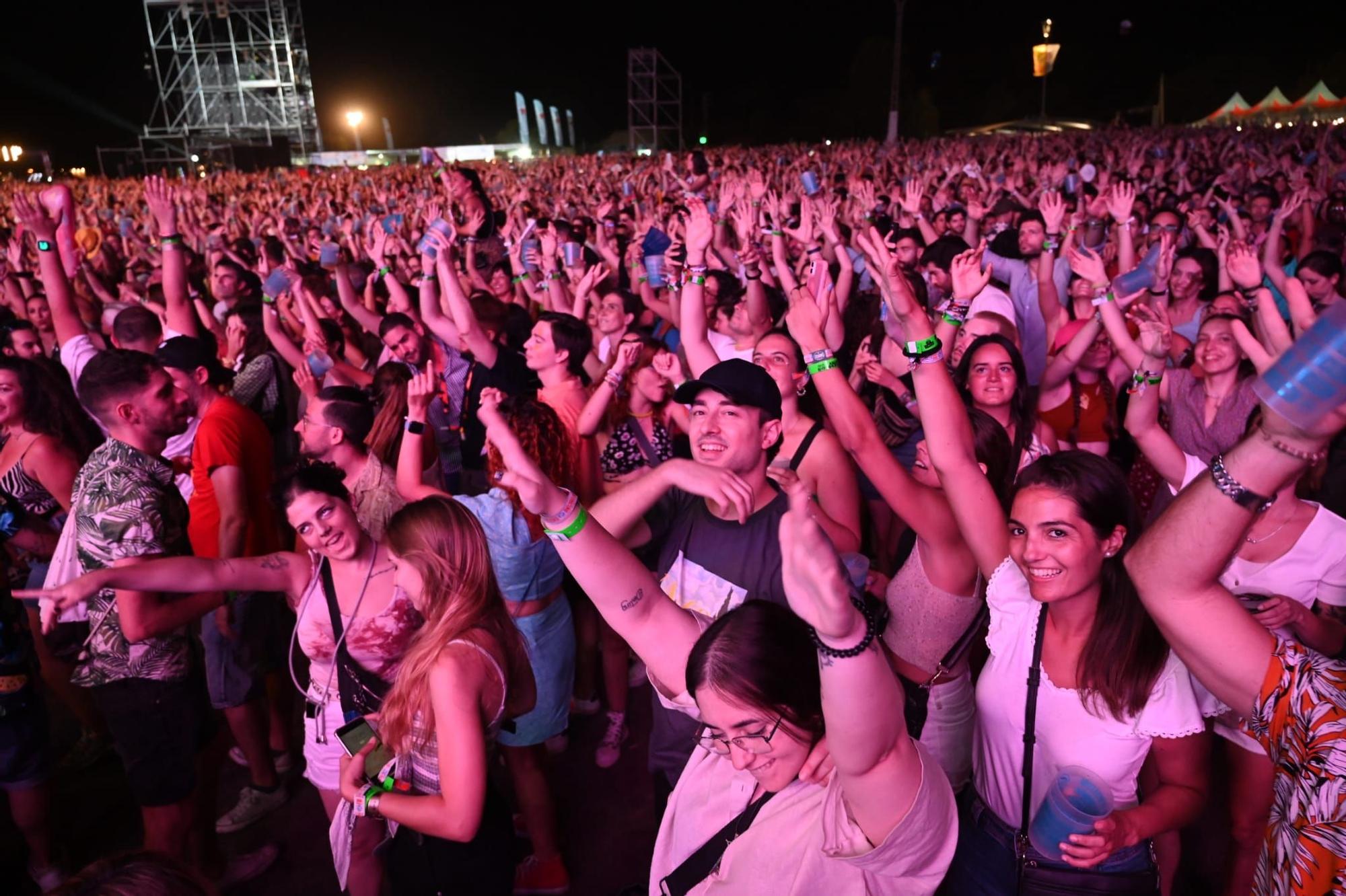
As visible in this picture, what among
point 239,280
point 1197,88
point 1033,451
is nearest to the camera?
point 1033,451

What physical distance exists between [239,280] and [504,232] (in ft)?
8.92

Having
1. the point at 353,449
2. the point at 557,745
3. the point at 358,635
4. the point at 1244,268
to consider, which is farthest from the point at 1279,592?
the point at 353,449

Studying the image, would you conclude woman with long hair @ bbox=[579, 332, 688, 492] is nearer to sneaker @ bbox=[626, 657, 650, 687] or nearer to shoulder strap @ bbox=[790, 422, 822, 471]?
shoulder strap @ bbox=[790, 422, 822, 471]

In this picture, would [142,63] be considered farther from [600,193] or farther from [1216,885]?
[1216,885]

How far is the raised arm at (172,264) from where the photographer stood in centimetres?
440

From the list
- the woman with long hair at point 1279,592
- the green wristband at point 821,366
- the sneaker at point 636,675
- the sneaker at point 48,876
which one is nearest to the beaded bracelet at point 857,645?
the green wristband at point 821,366

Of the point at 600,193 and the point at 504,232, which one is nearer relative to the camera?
the point at 504,232

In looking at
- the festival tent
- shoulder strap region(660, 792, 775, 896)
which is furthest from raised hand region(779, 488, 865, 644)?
the festival tent

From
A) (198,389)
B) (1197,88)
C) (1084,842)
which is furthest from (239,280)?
(1197,88)

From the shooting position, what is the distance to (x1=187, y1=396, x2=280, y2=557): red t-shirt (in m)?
3.14

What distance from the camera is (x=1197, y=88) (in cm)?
4831

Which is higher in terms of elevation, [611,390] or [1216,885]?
[611,390]

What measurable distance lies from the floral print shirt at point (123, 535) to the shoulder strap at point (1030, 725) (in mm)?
2342

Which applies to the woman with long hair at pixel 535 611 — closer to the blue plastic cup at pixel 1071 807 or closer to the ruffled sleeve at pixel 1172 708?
the blue plastic cup at pixel 1071 807
